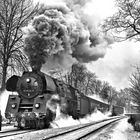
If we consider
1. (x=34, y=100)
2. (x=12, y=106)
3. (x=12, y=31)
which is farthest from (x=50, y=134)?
(x=12, y=31)

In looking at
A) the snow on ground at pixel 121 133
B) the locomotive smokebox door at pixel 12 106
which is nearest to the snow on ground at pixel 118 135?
the snow on ground at pixel 121 133

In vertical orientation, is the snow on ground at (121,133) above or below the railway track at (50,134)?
below

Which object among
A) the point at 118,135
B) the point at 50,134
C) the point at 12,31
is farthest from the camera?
the point at 12,31

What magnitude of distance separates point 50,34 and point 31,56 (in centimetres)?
197

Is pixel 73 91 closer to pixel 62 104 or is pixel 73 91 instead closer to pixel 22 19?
pixel 62 104

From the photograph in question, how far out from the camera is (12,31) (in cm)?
2211

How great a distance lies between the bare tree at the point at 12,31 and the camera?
21312 mm

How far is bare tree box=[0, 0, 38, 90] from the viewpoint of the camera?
839 inches

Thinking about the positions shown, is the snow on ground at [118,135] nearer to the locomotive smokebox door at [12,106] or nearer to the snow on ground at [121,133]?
the snow on ground at [121,133]

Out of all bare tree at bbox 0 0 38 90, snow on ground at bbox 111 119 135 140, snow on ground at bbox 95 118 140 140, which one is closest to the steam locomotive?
snow on ground at bbox 95 118 140 140

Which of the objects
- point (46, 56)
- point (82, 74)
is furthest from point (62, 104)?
point (82, 74)

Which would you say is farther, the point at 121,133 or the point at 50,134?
the point at 121,133

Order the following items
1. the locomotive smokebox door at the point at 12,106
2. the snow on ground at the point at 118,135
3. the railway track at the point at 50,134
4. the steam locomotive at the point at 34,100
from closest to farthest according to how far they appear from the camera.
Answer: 1. the railway track at the point at 50,134
2. the snow on ground at the point at 118,135
3. the steam locomotive at the point at 34,100
4. the locomotive smokebox door at the point at 12,106

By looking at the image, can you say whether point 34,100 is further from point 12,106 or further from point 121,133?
point 121,133
